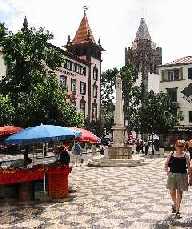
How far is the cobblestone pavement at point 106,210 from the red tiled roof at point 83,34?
4626cm

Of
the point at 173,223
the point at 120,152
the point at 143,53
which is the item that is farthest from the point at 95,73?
the point at 173,223

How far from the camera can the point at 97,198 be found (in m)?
12.5

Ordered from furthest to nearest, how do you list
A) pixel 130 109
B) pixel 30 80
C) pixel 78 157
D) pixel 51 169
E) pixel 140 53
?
pixel 140 53 < pixel 130 109 < pixel 30 80 < pixel 78 157 < pixel 51 169

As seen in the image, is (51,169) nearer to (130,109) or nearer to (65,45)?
(65,45)

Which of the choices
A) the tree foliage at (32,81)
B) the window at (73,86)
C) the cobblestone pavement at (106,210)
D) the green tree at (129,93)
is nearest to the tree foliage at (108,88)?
the green tree at (129,93)

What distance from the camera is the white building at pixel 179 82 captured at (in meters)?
54.0

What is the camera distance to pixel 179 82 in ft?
179

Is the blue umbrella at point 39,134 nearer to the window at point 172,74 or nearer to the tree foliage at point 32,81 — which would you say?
the tree foliage at point 32,81

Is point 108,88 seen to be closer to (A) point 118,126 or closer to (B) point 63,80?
(B) point 63,80

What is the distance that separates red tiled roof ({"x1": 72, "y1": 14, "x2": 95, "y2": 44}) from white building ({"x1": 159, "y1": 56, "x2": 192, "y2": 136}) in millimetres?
11623

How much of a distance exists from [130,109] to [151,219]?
56838 millimetres

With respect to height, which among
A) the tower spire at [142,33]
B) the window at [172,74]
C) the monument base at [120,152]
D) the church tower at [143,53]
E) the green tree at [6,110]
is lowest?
the monument base at [120,152]

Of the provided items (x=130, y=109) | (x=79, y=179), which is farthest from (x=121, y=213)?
(x=130, y=109)

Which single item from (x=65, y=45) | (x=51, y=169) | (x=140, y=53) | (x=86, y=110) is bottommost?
(x=51, y=169)
